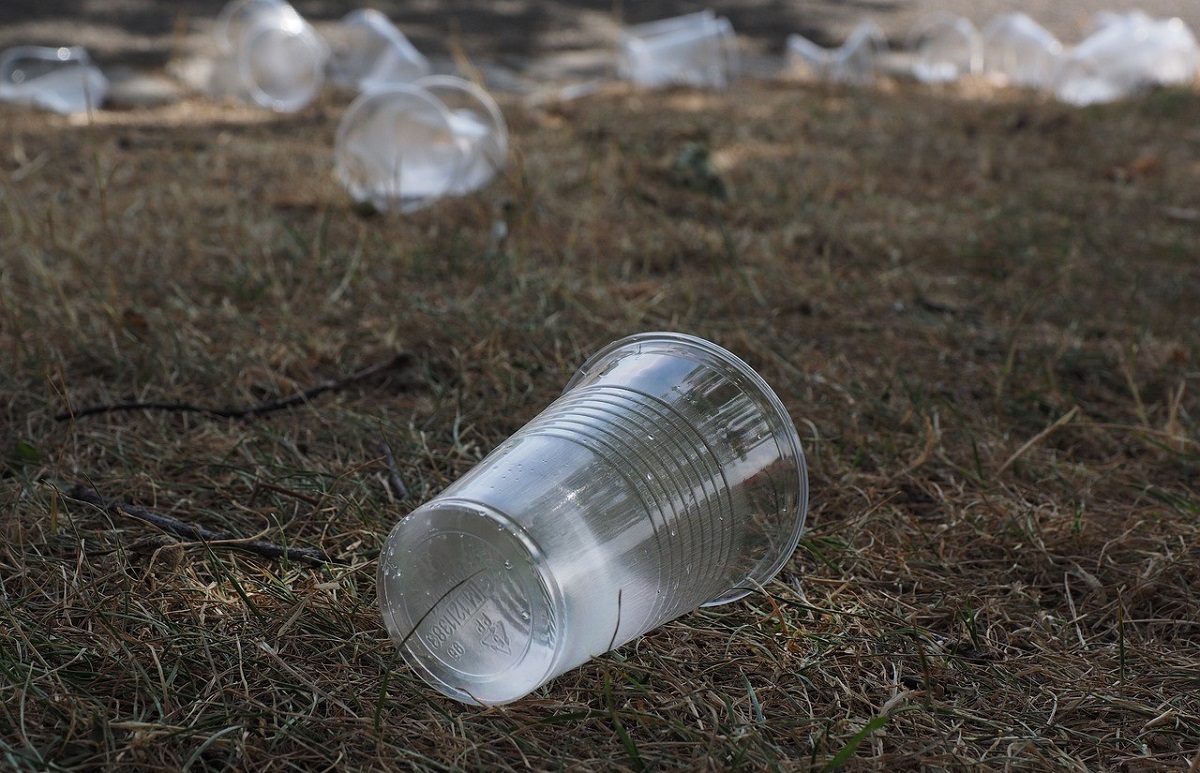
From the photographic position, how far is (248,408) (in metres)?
2.13

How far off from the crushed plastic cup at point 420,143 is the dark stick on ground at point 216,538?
176cm

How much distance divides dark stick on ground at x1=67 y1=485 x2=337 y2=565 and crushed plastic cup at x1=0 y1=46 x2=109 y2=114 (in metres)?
3.20

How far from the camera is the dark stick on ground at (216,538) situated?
167 centimetres

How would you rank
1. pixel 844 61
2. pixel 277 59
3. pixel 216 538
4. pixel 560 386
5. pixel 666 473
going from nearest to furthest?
1. pixel 666 473
2. pixel 216 538
3. pixel 560 386
4. pixel 277 59
5. pixel 844 61

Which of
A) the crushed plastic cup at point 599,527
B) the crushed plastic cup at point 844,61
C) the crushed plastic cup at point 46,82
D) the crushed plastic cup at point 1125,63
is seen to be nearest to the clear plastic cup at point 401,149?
the crushed plastic cup at point 46,82

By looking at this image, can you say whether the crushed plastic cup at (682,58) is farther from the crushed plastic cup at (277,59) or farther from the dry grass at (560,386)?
the crushed plastic cup at (277,59)

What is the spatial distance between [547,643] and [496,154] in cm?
261

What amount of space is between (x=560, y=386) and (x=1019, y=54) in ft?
16.2

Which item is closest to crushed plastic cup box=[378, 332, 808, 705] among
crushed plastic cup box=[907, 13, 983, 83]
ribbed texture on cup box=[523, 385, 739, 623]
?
ribbed texture on cup box=[523, 385, 739, 623]

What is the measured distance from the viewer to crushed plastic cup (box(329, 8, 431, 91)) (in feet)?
15.7

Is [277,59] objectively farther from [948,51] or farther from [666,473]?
[666,473]

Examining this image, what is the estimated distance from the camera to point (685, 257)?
3.16 metres

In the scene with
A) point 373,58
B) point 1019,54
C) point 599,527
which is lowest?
point 1019,54

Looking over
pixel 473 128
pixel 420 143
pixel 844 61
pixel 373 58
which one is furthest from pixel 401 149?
pixel 844 61
